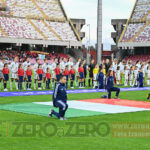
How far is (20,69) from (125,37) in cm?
4763

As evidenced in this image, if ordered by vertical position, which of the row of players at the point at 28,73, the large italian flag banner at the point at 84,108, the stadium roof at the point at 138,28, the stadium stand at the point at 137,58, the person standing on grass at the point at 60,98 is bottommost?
the large italian flag banner at the point at 84,108

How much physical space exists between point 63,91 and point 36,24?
A: 186 feet

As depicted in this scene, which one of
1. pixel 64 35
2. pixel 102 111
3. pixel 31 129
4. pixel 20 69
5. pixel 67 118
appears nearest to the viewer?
pixel 31 129

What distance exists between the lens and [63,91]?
1279cm

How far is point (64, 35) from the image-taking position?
70062 mm

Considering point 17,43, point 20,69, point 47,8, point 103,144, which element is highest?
point 47,8

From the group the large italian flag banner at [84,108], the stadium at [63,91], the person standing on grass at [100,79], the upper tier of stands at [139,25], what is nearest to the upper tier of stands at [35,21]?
the stadium at [63,91]

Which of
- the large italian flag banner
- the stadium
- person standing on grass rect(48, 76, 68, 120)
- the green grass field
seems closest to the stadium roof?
the stadium

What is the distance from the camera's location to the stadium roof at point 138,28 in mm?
68188

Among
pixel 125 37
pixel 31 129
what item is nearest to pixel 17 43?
pixel 125 37

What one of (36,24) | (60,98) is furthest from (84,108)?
(36,24)

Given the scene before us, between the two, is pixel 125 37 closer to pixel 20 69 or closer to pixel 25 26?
pixel 25 26

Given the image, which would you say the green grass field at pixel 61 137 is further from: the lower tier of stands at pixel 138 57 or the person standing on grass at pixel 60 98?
the lower tier of stands at pixel 138 57

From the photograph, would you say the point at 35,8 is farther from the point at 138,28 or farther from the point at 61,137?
the point at 61,137
